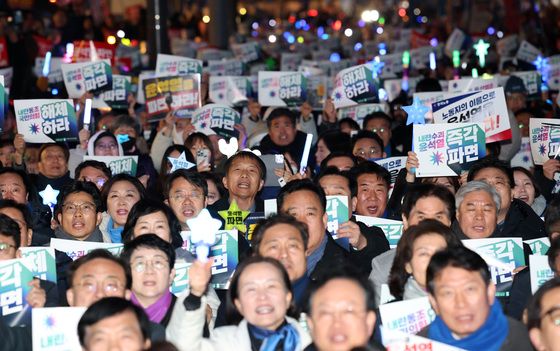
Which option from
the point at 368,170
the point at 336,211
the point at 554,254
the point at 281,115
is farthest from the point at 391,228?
the point at 281,115

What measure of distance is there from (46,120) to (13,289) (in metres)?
5.00

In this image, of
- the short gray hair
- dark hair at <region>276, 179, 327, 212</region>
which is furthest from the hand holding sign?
the short gray hair

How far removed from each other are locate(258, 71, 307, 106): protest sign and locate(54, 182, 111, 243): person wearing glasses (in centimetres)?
592

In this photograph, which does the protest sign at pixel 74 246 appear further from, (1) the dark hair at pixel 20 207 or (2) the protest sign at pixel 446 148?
(2) the protest sign at pixel 446 148

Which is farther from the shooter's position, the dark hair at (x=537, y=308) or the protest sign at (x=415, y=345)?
the dark hair at (x=537, y=308)

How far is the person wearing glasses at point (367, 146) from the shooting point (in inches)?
460

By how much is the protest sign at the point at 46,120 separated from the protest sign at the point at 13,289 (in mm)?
4831

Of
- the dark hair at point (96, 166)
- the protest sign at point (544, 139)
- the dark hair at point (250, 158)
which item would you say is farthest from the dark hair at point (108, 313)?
the protest sign at point (544, 139)

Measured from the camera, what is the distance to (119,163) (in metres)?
11.3

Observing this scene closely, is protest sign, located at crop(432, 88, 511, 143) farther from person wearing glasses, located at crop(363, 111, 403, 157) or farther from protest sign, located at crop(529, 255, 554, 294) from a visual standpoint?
protest sign, located at crop(529, 255, 554, 294)

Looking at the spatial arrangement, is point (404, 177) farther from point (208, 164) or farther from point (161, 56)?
point (161, 56)

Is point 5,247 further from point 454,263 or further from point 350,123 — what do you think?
point 350,123

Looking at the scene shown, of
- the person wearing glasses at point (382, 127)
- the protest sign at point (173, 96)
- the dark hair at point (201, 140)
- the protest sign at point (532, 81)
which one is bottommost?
the dark hair at point (201, 140)

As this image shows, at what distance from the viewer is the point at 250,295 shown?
6.15 meters
